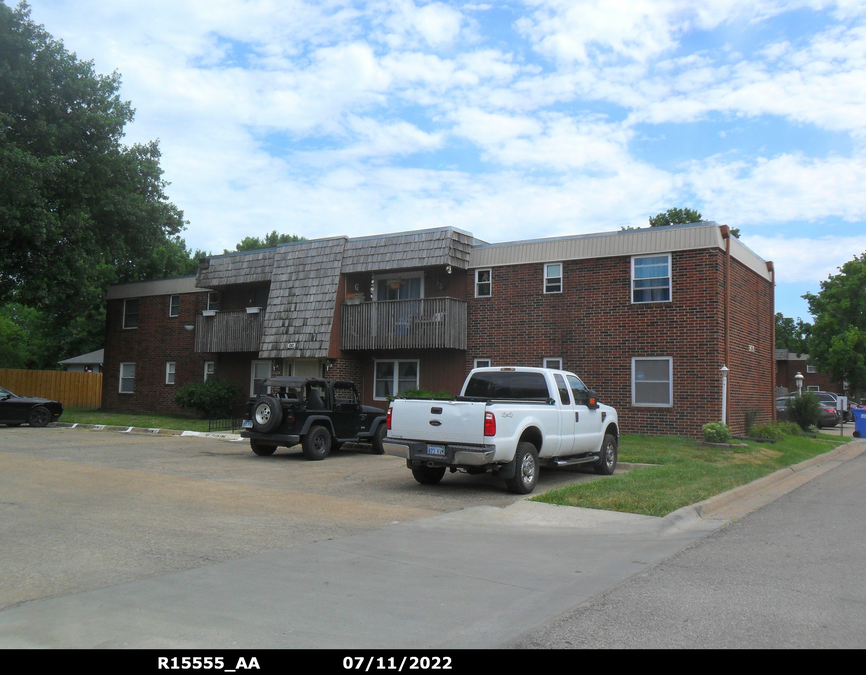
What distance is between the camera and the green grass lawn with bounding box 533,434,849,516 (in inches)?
419

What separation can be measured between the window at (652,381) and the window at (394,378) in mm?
7512

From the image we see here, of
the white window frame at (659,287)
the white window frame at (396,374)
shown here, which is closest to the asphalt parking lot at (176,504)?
the white window frame at (396,374)

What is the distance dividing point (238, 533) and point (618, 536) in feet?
14.4

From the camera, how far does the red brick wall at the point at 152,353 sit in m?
30.5

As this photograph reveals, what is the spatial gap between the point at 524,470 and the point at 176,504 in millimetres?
5081

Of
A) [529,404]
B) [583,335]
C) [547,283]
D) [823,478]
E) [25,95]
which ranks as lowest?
[823,478]

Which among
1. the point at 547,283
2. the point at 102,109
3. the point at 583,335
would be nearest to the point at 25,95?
the point at 102,109

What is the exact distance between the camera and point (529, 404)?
12.4m

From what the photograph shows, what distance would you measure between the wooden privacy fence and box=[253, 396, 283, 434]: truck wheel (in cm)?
2213

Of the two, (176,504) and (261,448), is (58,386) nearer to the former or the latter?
(261,448)

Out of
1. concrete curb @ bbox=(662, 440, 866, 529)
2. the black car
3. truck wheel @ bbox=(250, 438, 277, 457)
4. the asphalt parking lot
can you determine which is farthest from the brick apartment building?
truck wheel @ bbox=(250, 438, 277, 457)

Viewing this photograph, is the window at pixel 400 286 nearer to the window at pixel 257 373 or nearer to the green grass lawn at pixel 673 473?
the window at pixel 257 373

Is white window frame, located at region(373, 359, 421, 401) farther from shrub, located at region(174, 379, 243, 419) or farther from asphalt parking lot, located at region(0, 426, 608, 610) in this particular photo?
asphalt parking lot, located at region(0, 426, 608, 610)
